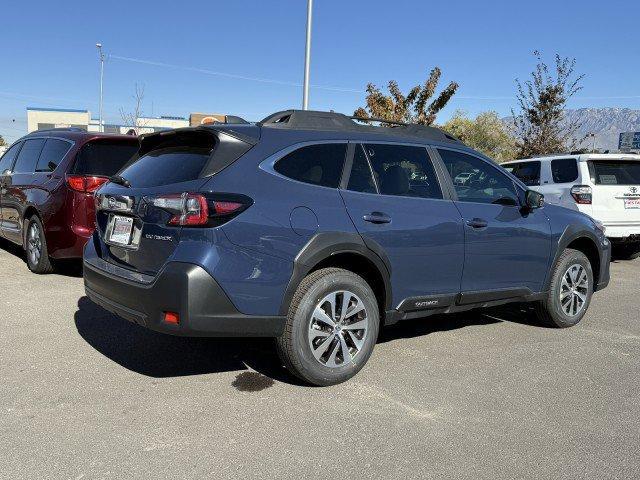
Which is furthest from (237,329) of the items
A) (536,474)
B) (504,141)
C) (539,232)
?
(504,141)

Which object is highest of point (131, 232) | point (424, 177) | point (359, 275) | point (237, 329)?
point (424, 177)

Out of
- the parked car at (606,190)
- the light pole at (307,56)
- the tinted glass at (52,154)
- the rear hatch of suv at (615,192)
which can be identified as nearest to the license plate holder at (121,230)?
the tinted glass at (52,154)

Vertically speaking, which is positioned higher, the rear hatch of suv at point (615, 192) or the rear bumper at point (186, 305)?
the rear hatch of suv at point (615, 192)

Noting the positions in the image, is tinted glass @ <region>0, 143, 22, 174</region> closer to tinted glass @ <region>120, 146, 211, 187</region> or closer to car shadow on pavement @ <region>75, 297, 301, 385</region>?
car shadow on pavement @ <region>75, 297, 301, 385</region>

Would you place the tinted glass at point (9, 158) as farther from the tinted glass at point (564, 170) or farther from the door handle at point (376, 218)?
the tinted glass at point (564, 170)

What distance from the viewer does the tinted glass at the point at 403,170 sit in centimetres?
409

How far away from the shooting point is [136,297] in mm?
3426

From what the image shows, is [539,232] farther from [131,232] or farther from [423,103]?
[423,103]

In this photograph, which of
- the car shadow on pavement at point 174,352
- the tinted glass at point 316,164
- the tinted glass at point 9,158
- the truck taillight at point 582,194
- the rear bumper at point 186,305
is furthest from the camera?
the truck taillight at point 582,194

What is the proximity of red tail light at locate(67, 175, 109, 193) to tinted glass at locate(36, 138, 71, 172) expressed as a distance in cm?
39

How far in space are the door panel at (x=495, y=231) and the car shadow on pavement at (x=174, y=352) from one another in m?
1.66

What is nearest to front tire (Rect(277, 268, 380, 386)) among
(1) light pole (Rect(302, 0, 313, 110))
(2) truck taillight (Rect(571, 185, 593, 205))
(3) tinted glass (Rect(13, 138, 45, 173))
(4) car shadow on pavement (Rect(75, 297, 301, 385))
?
(4) car shadow on pavement (Rect(75, 297, 301, 385))

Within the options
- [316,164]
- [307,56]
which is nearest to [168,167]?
[316,164]

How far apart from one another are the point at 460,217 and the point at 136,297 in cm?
245
